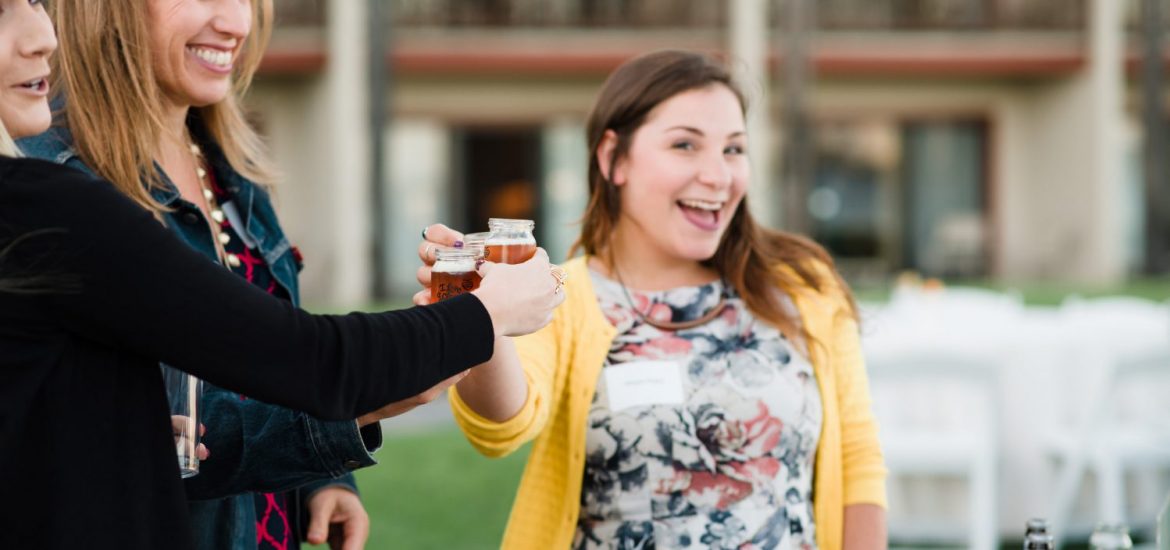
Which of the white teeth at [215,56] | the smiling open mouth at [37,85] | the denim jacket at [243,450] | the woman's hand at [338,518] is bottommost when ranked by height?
the woman's hand at [338,518]

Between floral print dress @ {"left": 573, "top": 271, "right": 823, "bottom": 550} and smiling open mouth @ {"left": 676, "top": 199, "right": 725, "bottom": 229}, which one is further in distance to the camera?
smiling open mouth @ {"left": 676, "top": 199, "right": 725, "bottom": 229}

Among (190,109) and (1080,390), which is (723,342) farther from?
(1080,390)

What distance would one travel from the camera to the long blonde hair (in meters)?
1.83

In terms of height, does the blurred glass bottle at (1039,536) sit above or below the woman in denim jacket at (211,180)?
below

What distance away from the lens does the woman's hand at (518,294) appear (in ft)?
5.29

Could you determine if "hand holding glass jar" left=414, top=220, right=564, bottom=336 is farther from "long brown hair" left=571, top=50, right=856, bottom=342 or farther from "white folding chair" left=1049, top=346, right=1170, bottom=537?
"white folding chair" left=1049, top=346, right=1170, bottom=537

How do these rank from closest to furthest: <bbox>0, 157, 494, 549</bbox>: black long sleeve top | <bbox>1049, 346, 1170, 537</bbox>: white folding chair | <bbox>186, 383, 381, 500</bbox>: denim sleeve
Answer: <bbox>0, 157, 494, 549</bbox>: black long sleeve top
<bbox>186, 383, 381, 500</bbox>: denim sleeve
<bbox>1049, 346, 1170, 537</bbox>: white folding chair

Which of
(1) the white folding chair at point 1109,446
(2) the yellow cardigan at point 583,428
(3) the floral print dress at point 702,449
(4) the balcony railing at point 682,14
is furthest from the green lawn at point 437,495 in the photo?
(4) the balcony railing at point 682,14

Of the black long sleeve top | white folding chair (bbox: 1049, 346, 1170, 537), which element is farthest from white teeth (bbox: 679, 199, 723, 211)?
white folding chair (bbox: 1049, 346, 1170, 537)

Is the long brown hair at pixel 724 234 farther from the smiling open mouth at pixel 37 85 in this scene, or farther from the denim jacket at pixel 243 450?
the smiling open mouth at pixel 37 85

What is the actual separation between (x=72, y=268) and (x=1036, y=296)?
11085 mm

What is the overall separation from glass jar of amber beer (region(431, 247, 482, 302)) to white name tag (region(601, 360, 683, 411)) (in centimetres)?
71

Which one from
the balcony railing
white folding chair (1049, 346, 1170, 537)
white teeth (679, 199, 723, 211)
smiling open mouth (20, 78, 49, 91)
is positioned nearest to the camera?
smiling open mouth (20, 78, 49, 91)

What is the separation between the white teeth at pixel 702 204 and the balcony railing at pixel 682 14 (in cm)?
1684
